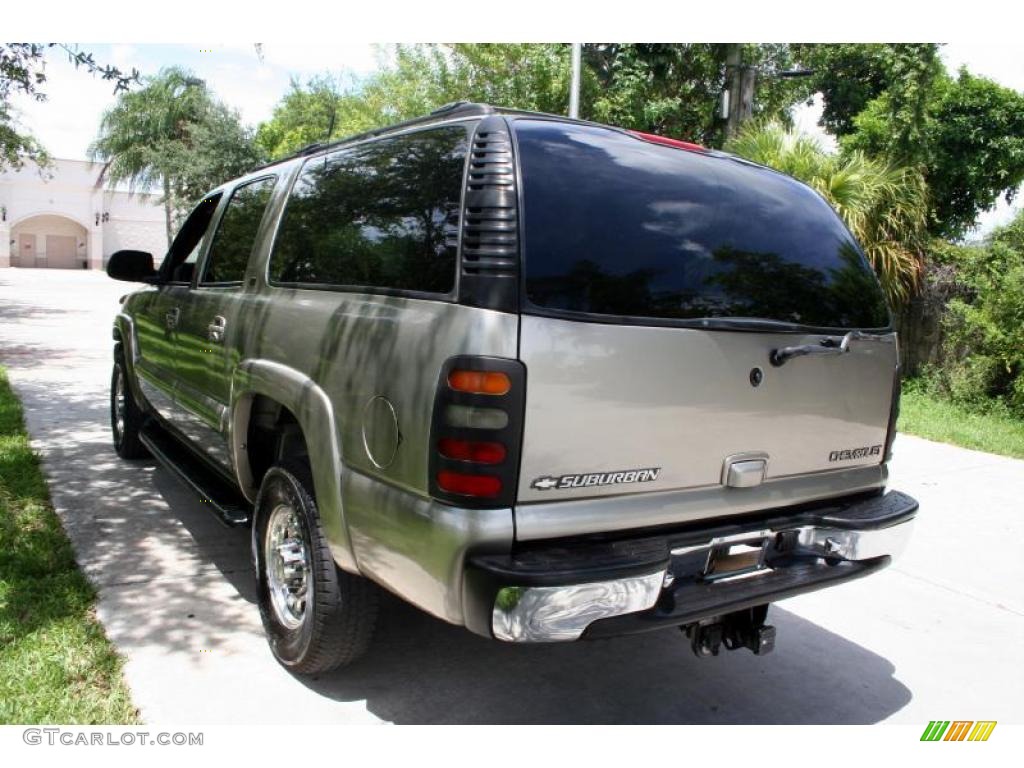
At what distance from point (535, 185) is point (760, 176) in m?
1.14


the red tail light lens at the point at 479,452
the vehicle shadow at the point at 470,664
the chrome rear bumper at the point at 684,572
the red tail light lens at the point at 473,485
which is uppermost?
the red tail light lens at the point at 479,452

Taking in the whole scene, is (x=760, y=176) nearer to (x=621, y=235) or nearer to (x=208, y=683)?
(x=621, y=235)

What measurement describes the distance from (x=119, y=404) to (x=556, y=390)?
5001 millimetres

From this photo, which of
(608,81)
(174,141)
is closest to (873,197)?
(608,81)

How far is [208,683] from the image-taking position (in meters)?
3.15

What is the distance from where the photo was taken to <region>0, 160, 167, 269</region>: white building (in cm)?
4866

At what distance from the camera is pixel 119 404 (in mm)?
6281

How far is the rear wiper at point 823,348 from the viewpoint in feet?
8.98

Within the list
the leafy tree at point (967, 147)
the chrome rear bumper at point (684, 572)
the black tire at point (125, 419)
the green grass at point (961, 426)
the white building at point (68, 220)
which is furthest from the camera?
the white building at point (68, 220)

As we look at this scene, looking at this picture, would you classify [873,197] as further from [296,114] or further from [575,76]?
[296,114]

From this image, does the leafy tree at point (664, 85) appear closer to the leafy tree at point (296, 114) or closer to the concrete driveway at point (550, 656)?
the concrete driveway at point (550, 656)

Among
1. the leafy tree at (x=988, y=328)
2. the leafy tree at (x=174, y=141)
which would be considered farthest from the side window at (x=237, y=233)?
the leafy tree at (x=174, y=141)

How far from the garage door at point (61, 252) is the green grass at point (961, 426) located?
2113 inches

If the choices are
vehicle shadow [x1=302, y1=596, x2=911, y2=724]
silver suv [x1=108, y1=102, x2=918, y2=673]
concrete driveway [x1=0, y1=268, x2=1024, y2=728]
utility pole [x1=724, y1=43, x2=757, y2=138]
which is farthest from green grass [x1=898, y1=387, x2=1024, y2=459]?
silver suv [x1=108, y1=102, x2=918, y2=673]
